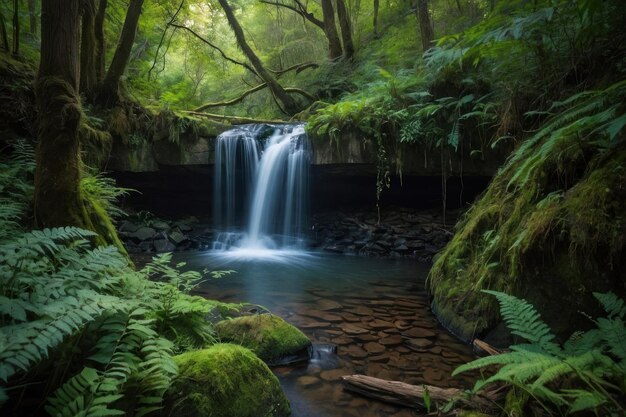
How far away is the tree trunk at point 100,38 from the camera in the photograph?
7.70 m

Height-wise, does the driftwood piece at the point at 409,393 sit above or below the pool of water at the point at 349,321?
above

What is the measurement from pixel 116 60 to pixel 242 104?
6818 millimetres

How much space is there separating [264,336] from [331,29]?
12.5 metres

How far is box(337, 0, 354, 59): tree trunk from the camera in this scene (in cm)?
1225

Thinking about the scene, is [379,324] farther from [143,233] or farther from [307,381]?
[143,233]

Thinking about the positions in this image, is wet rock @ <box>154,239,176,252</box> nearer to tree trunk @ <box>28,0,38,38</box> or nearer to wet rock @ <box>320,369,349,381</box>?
tree trunk @ <box>28,0,38,38</box>

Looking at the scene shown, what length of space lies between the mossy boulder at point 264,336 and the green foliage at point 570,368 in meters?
1.68

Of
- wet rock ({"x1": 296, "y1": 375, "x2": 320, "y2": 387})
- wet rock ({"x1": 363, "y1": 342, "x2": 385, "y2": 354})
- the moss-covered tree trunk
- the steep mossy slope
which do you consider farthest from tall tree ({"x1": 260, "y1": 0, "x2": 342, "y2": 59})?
wet rock ({"x1": 296, "y1": 375, "x2": 320, "y2": 387})

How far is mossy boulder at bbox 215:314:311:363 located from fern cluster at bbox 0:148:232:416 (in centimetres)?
71

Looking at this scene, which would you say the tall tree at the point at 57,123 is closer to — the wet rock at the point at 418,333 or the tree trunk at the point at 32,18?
the wet rock at the point at 418,333

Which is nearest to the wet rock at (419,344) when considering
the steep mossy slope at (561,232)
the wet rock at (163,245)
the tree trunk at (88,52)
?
the steep mossy slope at (561,232)

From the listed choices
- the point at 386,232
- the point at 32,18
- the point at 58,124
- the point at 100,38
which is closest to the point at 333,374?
the point at 58,124

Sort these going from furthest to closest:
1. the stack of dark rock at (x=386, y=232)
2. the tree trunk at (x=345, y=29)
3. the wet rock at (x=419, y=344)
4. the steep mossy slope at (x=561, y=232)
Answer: the tree trunk at (x=345, y=29)
the stack of dark rock at (x=386, y=232)
the wet rock at (x=419, y=344)
the steep mossy slope at (x=561, y=232)

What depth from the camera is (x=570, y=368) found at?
170 cm
